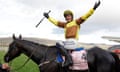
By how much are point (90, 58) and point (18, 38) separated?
7.98 ft

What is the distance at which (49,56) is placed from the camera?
482 inches

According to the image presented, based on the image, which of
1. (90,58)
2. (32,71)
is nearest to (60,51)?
(90,58)

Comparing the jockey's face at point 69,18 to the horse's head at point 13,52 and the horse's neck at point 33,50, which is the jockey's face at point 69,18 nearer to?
the horse's neck at point 33,50

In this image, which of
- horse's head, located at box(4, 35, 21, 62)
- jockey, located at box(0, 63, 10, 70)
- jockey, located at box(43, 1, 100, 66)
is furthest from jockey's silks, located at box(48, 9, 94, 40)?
jockey, located at box(0, 63, 10, 70)

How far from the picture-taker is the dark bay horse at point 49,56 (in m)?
12.1

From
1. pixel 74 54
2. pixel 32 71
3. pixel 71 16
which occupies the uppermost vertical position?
pixel 71 16

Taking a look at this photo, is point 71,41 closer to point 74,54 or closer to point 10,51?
point 74,54

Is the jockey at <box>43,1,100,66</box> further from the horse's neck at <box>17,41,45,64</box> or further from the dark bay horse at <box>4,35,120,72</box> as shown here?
the horse's neck at <box>17,41,45,64</box>

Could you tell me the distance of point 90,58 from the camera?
1248cm

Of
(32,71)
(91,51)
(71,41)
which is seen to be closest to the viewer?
(71,41)

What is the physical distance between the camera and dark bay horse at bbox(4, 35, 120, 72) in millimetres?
12086

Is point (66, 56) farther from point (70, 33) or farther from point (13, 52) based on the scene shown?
point (13, 52)

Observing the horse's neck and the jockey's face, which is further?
the horse's neck

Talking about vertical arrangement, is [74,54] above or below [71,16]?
below
